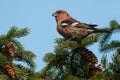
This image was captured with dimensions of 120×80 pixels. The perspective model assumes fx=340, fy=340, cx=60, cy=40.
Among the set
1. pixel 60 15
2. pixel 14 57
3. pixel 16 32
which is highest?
pixel 60 15

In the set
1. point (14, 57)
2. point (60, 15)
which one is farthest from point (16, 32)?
point (60, 15)

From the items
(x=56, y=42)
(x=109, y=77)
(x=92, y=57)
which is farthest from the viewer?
(x=56, y=42)

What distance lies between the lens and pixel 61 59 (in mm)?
4492

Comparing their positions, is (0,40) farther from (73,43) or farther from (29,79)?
(73,43)

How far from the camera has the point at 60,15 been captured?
764 cm

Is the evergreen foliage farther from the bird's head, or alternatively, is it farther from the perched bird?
the bird's head

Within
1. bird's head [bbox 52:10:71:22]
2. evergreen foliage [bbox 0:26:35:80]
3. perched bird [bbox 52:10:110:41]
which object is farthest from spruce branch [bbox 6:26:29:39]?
bird's head [bbox 52:10:71:22]

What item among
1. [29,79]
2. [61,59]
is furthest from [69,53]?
[29,79]

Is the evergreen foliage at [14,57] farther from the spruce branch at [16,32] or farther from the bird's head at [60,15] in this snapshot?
the bird's head at [60,15]

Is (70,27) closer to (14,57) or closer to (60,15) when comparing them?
(60,15)

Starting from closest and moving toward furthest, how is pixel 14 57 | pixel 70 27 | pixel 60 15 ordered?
1. pixel 14 57
2. pixel 70 27
3. pixel 60 15

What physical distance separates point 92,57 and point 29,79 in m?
0.87

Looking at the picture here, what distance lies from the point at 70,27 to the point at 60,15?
2.81 ft

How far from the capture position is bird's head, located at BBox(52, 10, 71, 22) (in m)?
7.54
